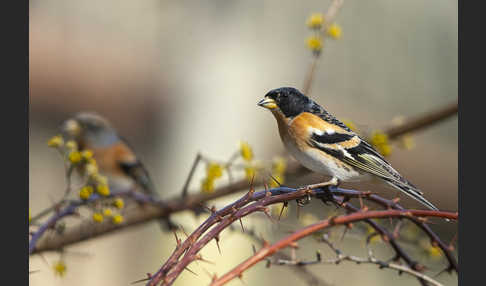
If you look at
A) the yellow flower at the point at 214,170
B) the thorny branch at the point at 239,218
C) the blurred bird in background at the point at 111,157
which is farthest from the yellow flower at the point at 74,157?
the blurred bird in background at the point at 111,157

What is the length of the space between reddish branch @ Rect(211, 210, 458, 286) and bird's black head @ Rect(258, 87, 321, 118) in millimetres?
527

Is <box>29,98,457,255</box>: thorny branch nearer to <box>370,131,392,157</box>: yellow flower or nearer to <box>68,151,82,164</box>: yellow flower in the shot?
<box>68,151,82,164</box>: yellow flower

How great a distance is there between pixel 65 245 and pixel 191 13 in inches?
147

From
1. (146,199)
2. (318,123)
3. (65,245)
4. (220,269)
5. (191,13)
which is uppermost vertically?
(191,13)

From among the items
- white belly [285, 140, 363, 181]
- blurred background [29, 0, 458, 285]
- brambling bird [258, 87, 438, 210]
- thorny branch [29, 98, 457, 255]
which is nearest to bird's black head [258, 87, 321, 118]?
brambling bird [258, 87, 438, 210]

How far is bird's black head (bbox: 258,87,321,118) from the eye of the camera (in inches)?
62.4

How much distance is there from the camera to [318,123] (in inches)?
69.9

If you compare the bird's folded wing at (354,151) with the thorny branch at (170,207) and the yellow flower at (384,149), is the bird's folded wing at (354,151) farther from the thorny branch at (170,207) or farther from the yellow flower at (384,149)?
the thorny branch at (170,207)

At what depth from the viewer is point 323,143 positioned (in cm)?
174

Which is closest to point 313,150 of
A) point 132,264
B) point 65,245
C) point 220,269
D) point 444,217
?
point 444,217

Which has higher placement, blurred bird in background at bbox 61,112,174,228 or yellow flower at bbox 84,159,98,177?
blurred bird in background at bbox 61,112,174,228

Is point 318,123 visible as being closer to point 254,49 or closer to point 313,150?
point 313,150

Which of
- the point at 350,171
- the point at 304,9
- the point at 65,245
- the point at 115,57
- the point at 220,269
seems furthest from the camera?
the point at 304,9

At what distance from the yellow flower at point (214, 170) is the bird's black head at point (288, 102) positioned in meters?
0.31
